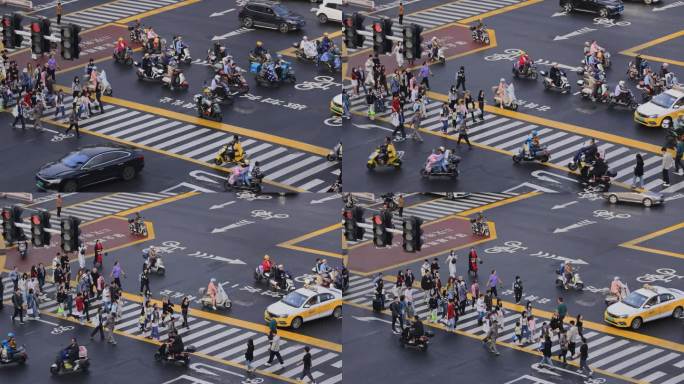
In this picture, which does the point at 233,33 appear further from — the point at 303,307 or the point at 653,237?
the point at 653,237

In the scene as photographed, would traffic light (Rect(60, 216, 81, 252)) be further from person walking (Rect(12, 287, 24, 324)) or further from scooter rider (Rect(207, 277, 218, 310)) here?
scooter rider (Rect(207, 277, 218, 310))


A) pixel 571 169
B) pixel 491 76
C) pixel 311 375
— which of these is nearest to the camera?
pixel 311 375

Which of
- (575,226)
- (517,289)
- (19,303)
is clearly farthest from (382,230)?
(575,226)

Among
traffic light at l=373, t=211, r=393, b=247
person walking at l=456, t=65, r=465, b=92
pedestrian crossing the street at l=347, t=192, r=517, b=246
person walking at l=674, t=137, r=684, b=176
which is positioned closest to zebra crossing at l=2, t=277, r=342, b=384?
pedestrian crossing the street at l=347, t=192, r=517, b=246

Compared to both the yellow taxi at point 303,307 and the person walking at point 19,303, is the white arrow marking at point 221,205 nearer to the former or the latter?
the yellow taxi at point 303,307

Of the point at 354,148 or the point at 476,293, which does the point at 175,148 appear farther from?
the point at 476,293

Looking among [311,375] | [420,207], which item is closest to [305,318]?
[311,375]
